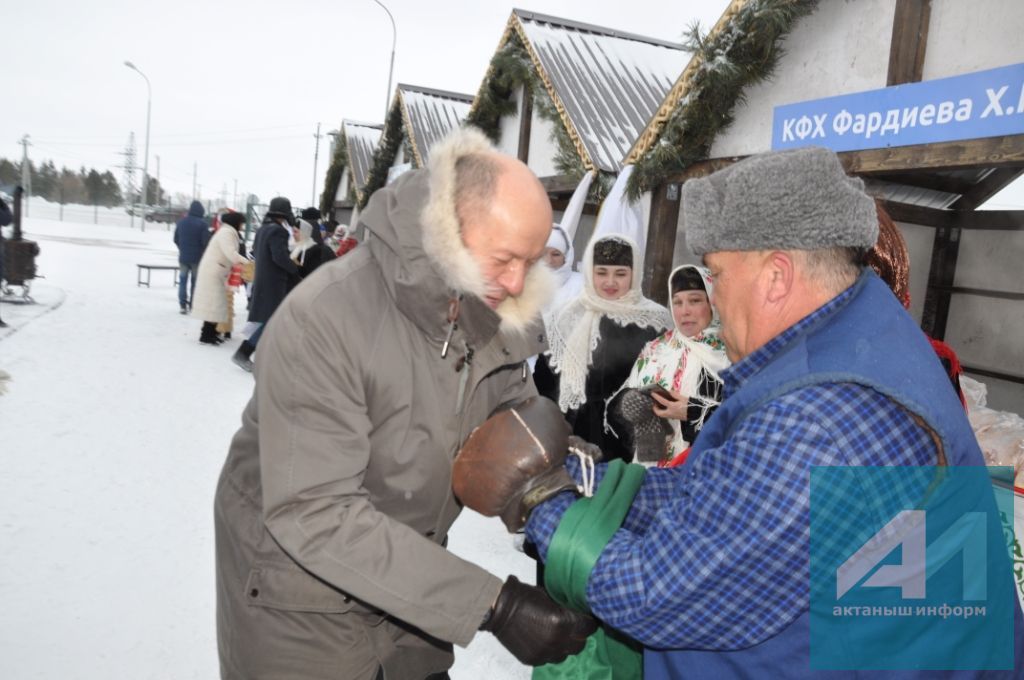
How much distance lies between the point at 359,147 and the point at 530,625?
18.7m

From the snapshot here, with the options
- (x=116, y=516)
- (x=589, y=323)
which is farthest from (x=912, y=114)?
(x=116, y=516)

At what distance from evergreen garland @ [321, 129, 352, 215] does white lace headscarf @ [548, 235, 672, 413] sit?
16.3 metres

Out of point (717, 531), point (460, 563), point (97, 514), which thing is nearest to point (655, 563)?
point (717, 531)

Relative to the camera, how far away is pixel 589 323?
3.87 metres

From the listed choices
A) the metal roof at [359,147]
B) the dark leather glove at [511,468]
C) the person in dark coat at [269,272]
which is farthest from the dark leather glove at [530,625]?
the metal roof at [359,147]

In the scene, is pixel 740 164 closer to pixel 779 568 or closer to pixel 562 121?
pixel 779 568

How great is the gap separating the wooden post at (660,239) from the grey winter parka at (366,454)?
412cm

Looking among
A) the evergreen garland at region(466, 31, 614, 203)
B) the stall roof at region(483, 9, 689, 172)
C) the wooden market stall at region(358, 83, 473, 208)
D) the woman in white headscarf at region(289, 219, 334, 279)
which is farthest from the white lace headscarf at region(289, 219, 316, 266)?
the stall roof at region(483, 9, 689, 172)

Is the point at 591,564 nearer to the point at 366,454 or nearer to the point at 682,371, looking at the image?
the point at 366,454

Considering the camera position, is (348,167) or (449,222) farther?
(348,167)

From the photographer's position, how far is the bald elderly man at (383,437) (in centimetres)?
132

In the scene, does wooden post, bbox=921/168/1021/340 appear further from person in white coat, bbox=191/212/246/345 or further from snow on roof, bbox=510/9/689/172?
person in white coat, bbox=191/212/246/345

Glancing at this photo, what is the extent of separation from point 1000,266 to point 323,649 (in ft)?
20.9
